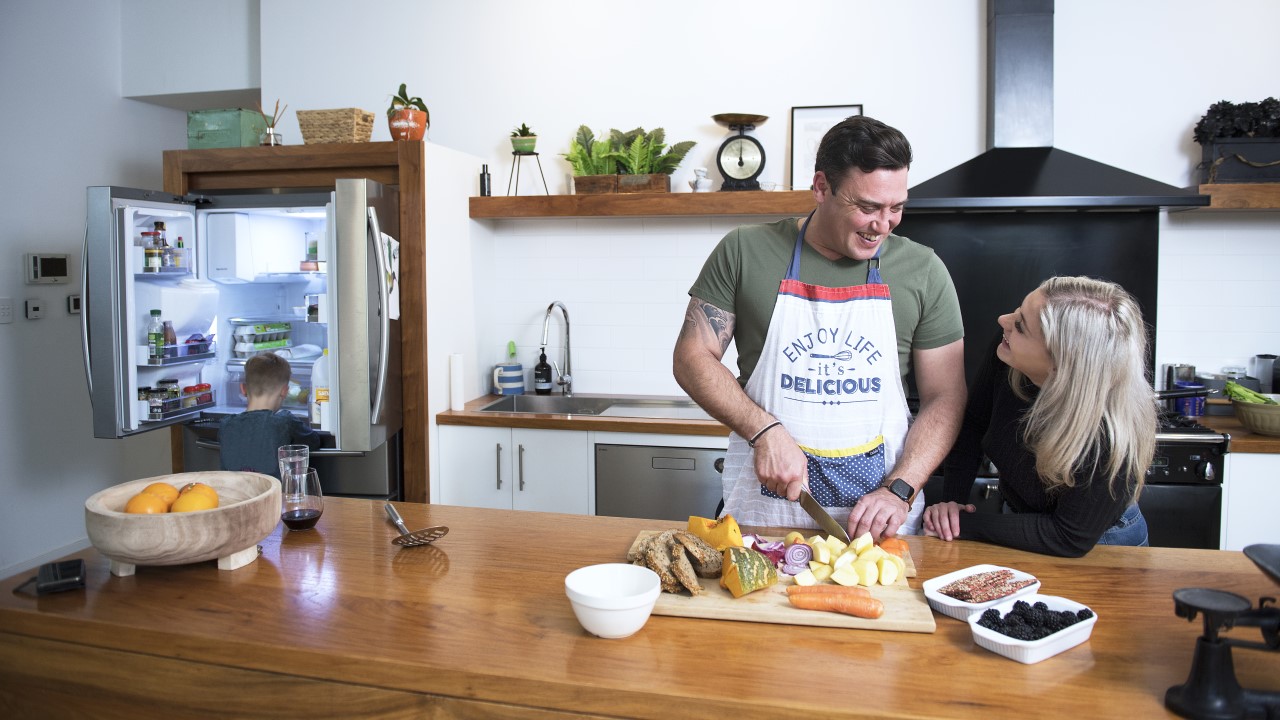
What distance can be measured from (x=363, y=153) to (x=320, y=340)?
79 centimetres

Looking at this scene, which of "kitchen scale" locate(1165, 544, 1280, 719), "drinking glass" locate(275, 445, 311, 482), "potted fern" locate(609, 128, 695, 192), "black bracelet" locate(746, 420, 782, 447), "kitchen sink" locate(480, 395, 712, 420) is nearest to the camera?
"kitchen scale" locate(1165, 544, 1280, 719)

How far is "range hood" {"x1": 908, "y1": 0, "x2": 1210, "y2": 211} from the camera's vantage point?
3.44 metres

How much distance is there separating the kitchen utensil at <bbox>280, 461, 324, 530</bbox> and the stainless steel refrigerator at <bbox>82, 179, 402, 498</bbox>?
147 cm

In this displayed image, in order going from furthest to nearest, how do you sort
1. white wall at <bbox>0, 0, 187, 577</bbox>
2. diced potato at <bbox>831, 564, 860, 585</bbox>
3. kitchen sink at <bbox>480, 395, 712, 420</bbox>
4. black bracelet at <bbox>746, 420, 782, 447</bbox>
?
1. white wall at <bbox>0, 0, 187, 577</bbox>
2. kitchen sink at <bbox>480, 395, 712, 420</bbox>
3. black bracelet at <bbox>746, 420, 782, 447</bbox>
4. diced potato at <bbox>831, 564, 860, 585</bbox>

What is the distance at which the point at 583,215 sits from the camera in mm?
3953

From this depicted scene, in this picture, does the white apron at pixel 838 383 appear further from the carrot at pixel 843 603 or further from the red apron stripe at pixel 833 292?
the carrot at pixel 843 603

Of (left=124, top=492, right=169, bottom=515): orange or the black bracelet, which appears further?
the black bracelet

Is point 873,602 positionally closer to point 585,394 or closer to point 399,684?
point 399,684

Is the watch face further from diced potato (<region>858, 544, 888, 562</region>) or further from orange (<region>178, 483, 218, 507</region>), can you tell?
orange (<region>178, 483, 218, 507</region>)

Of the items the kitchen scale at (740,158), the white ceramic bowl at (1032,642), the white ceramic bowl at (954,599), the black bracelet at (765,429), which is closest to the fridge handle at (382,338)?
the kitchen scale at (740,158)

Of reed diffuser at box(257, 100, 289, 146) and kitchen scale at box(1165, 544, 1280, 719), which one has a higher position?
reed diffuser at box(257, 100, 289, 146)

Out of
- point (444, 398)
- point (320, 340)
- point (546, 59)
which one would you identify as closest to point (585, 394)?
point (444, 398)

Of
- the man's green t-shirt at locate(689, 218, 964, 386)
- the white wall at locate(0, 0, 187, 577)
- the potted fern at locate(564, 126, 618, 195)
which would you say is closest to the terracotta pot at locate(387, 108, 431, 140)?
the potted fern at locate(564, 126, 618, 195)

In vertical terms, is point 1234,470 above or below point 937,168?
below
